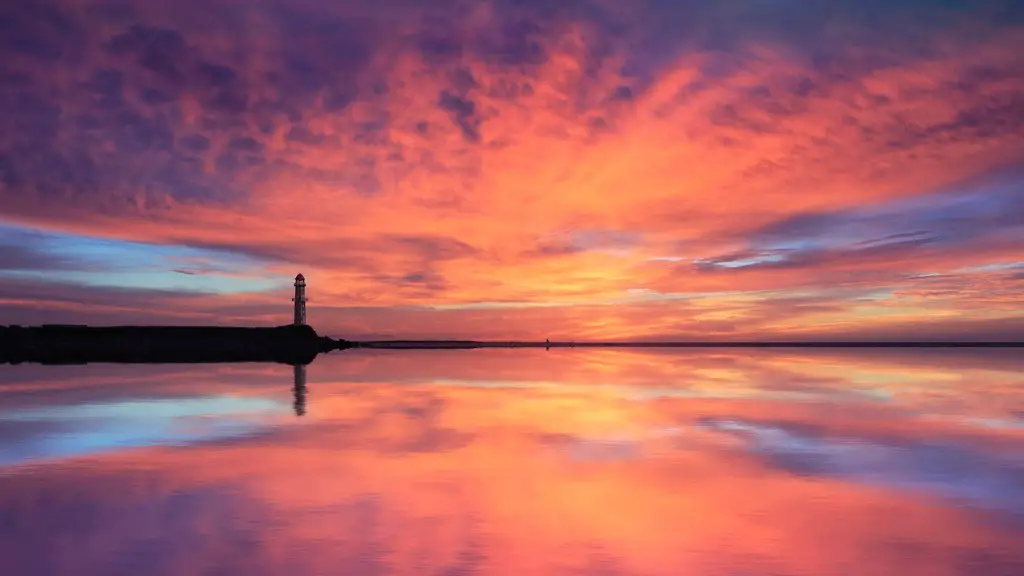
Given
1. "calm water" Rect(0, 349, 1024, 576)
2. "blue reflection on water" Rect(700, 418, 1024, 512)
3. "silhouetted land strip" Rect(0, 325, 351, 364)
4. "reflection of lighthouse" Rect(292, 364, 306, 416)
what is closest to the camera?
"calm water" Rect(0, 349, 1024, 576)

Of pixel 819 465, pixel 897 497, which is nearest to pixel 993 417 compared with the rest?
pixel 819 465

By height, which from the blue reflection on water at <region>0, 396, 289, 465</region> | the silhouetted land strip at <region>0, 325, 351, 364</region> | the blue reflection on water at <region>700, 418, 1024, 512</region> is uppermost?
the silhouetted land strip at <region>0, 325, 351, 364</region>

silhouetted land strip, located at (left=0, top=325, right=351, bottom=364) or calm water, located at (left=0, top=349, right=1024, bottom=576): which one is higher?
silhouetted land strip, located at (left=0, top=325, right=351, bottom=364)

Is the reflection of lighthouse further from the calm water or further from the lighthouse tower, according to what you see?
the lighthouse tower

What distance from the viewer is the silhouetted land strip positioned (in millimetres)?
83812

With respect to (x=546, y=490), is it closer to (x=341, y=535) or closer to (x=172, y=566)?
(x=341, y=535)

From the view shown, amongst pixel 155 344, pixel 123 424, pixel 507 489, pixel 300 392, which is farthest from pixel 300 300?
pixel 507 489

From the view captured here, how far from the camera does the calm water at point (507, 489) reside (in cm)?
1236

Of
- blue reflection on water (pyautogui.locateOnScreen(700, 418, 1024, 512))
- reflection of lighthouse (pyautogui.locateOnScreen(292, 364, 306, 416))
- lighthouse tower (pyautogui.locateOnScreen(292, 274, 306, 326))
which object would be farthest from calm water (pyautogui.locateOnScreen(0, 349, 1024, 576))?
lighthouse tower (pyautogui.locateOnScreen(292, 274, 306, 326))

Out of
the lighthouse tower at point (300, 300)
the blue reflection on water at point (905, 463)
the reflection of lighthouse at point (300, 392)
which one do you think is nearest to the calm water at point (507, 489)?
the blue reflection on water at point (905, 463)

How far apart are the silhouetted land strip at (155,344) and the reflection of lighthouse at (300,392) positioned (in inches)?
903

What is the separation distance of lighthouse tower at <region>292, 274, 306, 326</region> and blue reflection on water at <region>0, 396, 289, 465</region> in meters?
49.5

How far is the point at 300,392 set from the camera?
42719 millimetres

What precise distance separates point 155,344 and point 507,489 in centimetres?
8408
